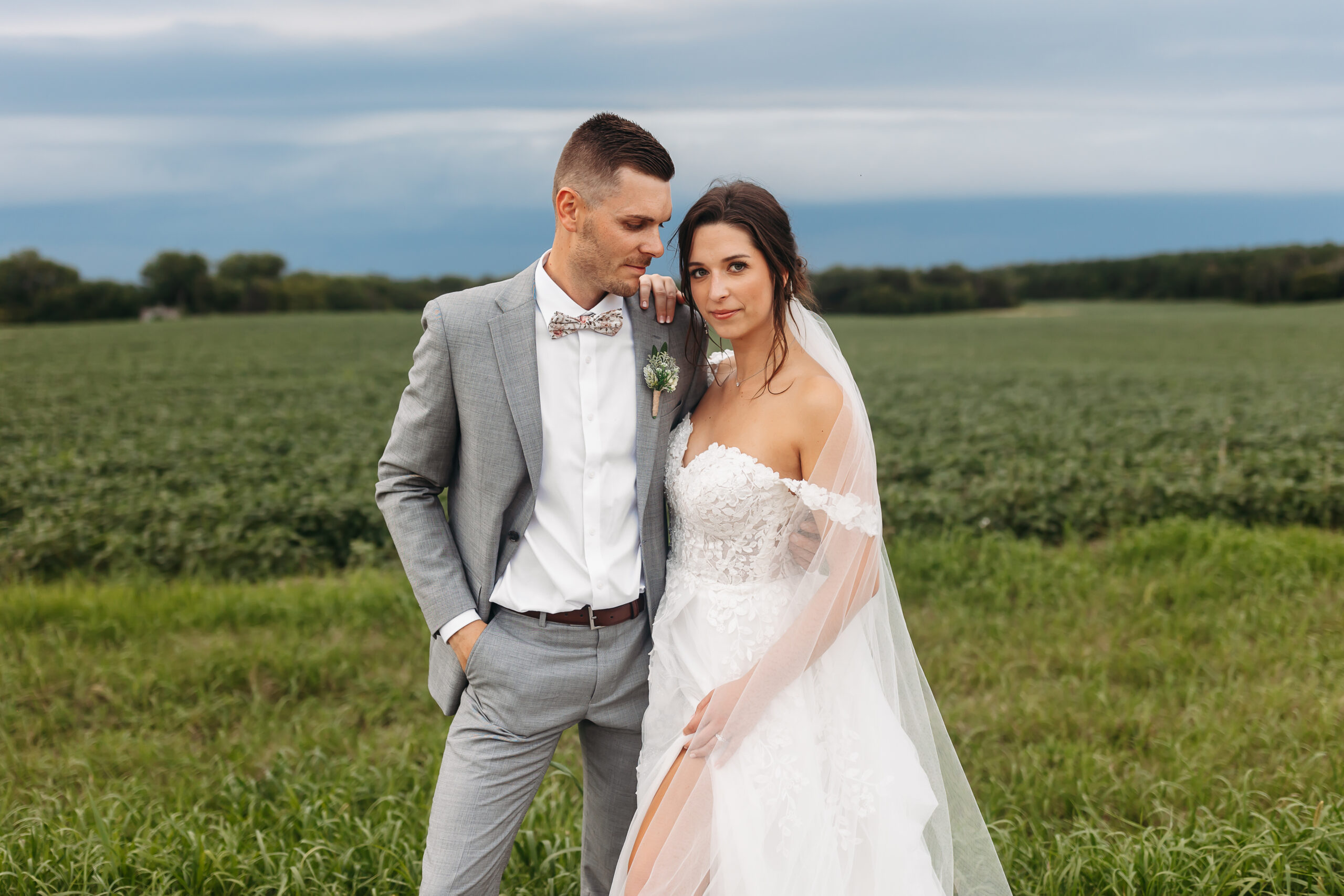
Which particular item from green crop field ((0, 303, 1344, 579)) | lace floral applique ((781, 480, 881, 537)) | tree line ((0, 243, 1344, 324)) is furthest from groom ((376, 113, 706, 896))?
tree line ((0, 243, 1344, 324))

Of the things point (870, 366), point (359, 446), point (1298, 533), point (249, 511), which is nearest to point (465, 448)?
point (249, 511)

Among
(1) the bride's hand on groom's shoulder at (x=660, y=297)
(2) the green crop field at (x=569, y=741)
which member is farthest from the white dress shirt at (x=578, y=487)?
(2) the green crop field at (x=569, y=741)

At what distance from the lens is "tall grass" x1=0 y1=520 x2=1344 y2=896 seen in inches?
134

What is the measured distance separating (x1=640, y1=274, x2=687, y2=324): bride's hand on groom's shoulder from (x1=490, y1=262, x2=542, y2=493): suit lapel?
0.33 meters

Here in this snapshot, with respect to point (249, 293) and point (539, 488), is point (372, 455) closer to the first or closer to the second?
point (539, 488)

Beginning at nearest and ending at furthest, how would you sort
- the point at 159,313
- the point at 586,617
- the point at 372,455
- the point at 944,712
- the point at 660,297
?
the point at 586,617, the point at 660,297, the point at 944,712, the point at 372,455, the point at 159,313

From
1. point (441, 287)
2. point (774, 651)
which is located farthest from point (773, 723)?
point (441, 287)

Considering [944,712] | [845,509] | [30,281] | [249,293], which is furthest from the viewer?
[249,293]

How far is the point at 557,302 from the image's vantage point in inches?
105

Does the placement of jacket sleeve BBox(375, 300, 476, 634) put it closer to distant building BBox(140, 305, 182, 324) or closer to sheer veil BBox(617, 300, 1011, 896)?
sheer veil BBox(617, 300, 1011, 896)

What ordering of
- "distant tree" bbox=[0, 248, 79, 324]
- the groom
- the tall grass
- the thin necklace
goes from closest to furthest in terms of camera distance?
the groom → the thin necklace → the tall grass → "distant tree" bbox=[0, 248, 79, 324]

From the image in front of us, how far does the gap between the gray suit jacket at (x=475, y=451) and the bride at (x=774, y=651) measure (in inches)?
7.4

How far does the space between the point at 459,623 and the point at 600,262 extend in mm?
1044

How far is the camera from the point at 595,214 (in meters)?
2.55
